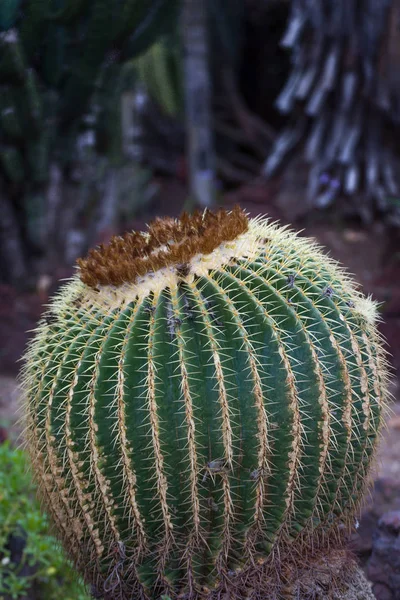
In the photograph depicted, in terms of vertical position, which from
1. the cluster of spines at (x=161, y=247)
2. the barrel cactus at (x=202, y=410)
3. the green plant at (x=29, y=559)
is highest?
the cluster of spines at (x=161, y=247)

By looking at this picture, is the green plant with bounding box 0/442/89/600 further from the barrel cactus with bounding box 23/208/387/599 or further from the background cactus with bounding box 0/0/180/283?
the background cactus with bounding box 0/0/180/283

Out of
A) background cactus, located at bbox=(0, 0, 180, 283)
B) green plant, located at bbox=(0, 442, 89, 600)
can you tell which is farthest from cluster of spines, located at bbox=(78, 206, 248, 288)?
background cactus, located at bbox=(0, 0, 180, 283)

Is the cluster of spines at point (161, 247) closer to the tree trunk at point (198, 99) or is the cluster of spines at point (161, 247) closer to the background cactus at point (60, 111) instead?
the background cactus at point (60, 111)

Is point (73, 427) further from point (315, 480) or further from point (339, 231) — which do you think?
point (339, 231)

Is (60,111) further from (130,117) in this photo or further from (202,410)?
(202,410)

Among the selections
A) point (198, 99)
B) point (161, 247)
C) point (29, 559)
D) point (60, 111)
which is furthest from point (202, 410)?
point (198, 99)

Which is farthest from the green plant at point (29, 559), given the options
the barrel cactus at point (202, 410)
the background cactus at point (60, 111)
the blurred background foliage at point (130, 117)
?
the blurred background foliage at point (130, 117)
